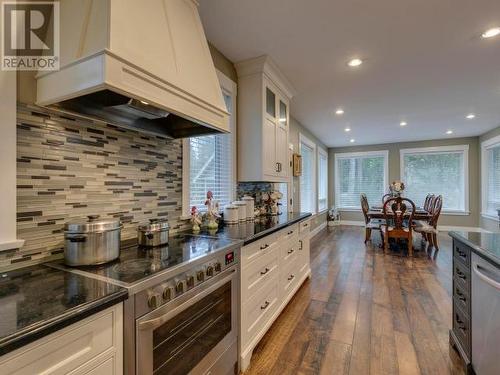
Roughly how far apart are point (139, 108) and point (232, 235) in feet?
3.35

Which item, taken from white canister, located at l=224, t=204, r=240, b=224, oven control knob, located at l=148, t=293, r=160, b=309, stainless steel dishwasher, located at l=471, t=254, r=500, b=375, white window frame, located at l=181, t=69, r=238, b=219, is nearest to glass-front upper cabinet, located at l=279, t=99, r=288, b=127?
white window frame, located at l=181, t=69, r=238, b=219

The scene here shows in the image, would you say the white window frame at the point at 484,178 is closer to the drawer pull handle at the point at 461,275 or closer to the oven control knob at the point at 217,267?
the drawer pull handle at the point at 461,275

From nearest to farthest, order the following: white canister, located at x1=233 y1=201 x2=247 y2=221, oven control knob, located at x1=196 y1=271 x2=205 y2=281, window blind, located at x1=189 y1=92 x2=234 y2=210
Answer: oven control knob, located at x1=196 y1=271 x2=205 y2=281
window blind, located at x1=189 y1=92 x2=234 y2=210
white canister, located at x1=233 y1=201 x2=247 y2=221

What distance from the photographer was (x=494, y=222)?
5.50 meters

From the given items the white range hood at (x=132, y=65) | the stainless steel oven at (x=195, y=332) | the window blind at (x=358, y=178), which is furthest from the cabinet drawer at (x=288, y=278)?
the window blind at (x=358, y=178)

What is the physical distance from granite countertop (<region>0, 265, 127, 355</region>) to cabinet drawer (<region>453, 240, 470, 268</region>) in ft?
6.57

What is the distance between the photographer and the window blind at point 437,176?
6.65 m

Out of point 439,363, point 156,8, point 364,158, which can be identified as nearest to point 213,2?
point 156,8

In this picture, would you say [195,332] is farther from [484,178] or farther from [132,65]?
[484,178]

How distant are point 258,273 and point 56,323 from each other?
4.48 feet

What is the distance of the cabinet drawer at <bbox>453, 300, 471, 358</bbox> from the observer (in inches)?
62.5

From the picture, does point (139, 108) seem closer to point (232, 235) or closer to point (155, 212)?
point (155, 212)

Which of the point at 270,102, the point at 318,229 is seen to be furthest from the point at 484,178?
the point at 270,102

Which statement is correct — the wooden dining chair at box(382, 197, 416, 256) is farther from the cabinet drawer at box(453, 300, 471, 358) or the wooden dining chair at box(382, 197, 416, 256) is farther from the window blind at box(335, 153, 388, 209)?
the window blind at box(335, 153, 388, 209)
